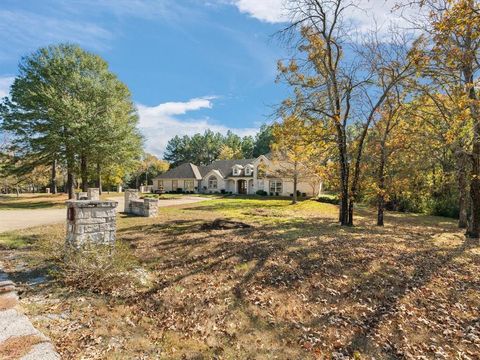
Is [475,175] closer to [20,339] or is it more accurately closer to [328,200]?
[20,339]

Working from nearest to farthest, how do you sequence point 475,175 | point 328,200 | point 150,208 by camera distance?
point 475,175 → point 150,208 → point 328,200

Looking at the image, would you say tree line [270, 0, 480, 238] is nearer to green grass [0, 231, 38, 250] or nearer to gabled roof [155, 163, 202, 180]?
green grass [0, 231, 38, 250]

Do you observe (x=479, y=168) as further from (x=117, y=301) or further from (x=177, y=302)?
(x=117, y=301)

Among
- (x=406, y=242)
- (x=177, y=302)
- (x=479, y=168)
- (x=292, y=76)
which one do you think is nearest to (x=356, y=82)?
(x=292, y=76)

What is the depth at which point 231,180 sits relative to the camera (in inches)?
1674

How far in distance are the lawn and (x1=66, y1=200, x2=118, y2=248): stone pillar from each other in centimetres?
60

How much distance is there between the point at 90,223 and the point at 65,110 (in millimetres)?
17869

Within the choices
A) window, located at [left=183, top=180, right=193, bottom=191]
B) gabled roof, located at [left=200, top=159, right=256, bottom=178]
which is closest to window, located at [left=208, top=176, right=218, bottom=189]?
gabled roof, located at [left=200, top=159, right=256, bottom=178]

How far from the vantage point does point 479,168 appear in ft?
34.7

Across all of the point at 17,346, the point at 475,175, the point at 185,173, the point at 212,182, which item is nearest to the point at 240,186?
the point at 212,182

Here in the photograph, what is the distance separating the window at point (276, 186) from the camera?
37156 millimetres

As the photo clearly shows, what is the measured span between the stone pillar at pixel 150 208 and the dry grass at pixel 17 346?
11.6 metres

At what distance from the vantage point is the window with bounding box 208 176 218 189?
43.4 meters

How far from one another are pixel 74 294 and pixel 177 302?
1837mm
